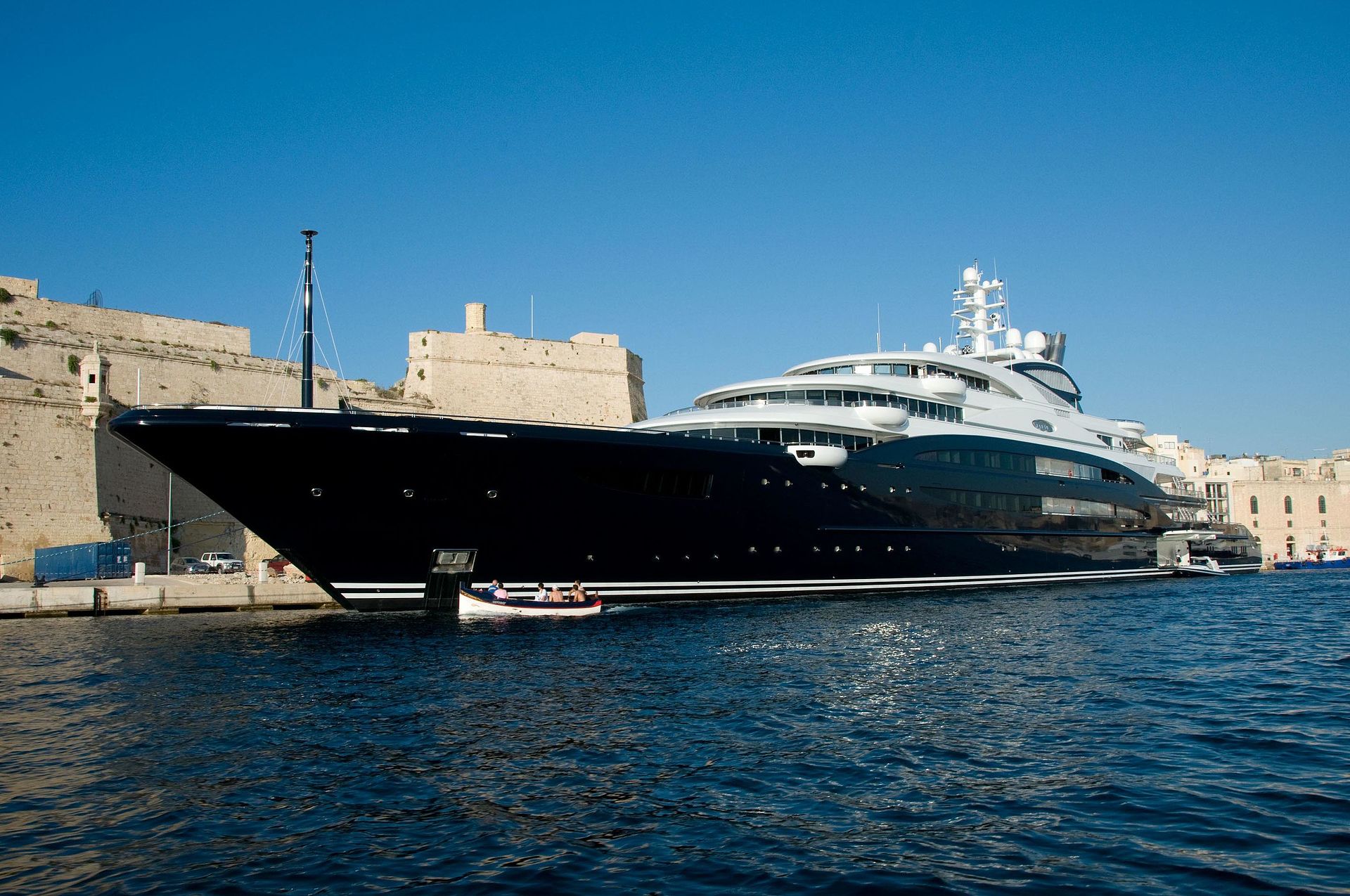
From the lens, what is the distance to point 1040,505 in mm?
33188

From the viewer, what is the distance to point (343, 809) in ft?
29.5

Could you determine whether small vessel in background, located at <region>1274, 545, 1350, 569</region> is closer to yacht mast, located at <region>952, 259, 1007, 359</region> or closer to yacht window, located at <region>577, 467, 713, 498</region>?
yacht mast, located at <region>952, 259, 1007, 359</region>

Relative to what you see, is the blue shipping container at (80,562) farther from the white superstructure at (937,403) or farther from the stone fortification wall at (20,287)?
the white superstructure at (937,403)

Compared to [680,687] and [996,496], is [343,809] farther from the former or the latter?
[996,496]

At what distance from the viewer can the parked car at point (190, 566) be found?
38.7 m

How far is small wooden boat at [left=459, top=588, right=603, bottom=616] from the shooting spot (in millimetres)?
22250

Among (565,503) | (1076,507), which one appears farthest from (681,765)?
(1076,507)

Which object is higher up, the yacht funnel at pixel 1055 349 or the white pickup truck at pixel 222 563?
the yacht funnel at pixel 1055 349

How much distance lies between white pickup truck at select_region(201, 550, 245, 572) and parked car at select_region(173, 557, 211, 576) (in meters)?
0.19

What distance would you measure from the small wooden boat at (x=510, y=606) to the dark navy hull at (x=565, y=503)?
28.1 inches

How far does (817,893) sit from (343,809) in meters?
4.35

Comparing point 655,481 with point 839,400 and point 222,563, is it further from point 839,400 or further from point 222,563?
point 222,563

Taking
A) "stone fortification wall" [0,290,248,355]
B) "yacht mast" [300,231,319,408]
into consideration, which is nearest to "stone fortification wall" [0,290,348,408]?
"stone fortification wall" [0,290,248,355]

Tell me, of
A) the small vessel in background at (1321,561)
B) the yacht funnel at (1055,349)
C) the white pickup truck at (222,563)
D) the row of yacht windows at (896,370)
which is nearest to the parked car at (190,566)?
the white pickup truck at (222,563)
